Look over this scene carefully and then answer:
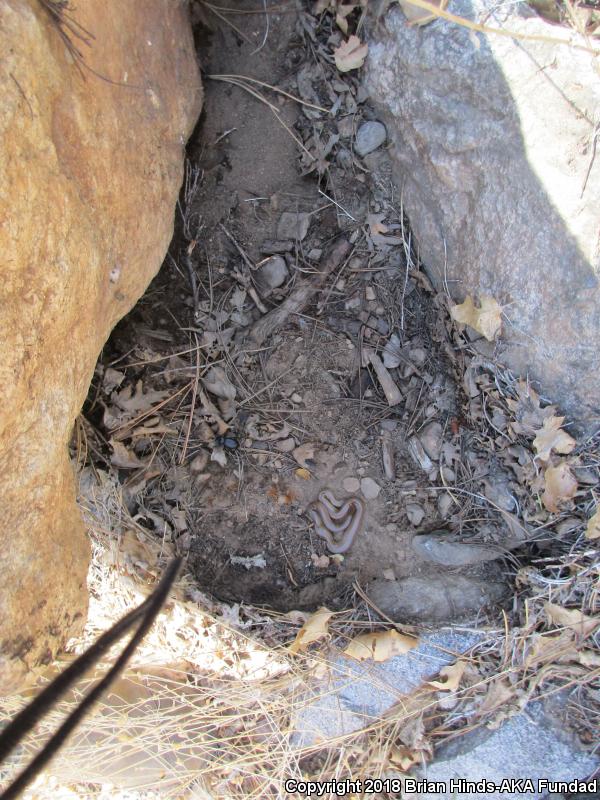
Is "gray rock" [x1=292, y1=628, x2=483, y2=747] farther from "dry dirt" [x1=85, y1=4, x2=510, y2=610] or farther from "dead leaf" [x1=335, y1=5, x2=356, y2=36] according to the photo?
"dead leaf" [x1=335, y1=5, x2=356, y2=36]

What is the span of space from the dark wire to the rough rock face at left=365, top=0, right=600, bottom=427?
1544 mm

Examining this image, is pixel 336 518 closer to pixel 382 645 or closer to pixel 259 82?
pixel 382 645

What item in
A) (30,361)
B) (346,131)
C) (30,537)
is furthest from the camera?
(346,131)

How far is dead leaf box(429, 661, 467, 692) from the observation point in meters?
2.25

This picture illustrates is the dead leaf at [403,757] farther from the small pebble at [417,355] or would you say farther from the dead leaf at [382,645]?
the small pebble at [417,355]

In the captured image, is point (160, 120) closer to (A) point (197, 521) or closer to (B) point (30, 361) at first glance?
(B) point (30, 361)

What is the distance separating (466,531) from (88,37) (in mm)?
2109

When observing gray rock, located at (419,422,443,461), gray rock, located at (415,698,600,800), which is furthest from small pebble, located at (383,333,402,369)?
gray rock, located at (415,698,600,800)

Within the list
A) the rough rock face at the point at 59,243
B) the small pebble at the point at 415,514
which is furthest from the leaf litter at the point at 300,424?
the rough rock face at the point at 59,243

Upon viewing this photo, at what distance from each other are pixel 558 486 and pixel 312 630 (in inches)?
41.5

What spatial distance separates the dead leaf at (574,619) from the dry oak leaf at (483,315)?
101 cm

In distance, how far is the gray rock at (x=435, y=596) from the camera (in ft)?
7.64

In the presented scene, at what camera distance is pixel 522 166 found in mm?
1911

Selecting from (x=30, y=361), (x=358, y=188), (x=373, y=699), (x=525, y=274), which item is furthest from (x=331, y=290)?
(x=373, y=699)
